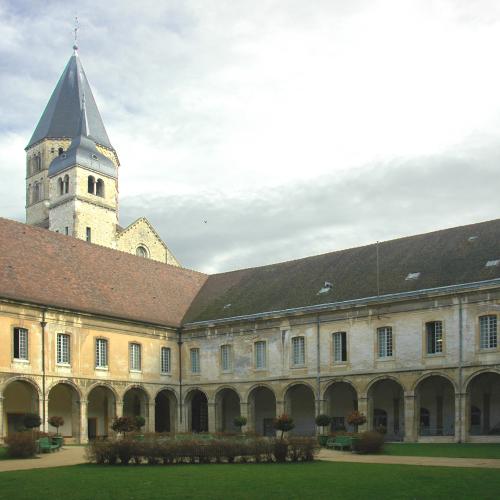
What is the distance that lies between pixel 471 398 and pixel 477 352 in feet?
10.2

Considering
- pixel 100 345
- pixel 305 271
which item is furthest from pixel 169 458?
pixel 305 271

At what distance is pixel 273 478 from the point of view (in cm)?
1502

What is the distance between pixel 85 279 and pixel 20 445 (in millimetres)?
13832

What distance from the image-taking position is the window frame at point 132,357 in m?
36.0

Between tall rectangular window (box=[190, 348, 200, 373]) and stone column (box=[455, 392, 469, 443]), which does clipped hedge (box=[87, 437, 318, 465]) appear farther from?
tall rectangular window (box=[190, 348, 200, 373])

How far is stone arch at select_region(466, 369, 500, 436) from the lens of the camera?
1229 inches

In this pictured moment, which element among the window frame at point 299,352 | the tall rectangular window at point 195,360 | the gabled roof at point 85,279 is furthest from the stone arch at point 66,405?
the window frame at point 299,352

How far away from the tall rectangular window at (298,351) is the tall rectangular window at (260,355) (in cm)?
161

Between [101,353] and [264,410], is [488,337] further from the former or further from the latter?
[101,353]

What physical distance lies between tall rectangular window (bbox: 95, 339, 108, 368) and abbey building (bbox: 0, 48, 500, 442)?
0.07 meters

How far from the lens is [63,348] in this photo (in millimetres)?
32938

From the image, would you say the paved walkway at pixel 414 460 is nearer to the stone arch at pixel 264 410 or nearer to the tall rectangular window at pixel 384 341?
the tall rectangular window at pixel 384 341

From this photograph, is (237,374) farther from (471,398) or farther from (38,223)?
(38,223)

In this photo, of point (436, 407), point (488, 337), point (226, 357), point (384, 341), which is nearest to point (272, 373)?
point (226, 357)
